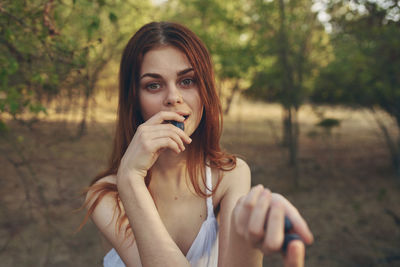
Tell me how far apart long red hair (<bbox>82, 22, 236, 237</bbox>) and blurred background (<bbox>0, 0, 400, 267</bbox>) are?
791 mm

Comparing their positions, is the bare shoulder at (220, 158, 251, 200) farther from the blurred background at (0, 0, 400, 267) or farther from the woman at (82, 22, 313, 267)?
the blurred background at (0, 0, 400, 267)

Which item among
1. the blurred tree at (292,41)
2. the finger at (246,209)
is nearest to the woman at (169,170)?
the finger at (246,209)

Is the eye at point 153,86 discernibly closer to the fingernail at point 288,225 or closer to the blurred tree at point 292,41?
the fingernail at point 288,225

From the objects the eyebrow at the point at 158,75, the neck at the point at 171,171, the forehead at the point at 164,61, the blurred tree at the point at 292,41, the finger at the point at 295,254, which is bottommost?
the neck at the point at 171,171

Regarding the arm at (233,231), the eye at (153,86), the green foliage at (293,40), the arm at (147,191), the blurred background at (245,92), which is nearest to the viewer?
the arm at (233,231)

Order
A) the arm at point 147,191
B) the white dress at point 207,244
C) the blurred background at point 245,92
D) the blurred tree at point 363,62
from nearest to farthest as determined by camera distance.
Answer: the arm at point 147,191 < the white dress at point 207,244 < the blurred background at point 245,92 < the blurred tree at point 363,62

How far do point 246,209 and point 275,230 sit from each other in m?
0.13

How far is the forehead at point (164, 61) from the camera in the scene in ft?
5.74

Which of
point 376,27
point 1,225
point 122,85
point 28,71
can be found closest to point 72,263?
point 1,225

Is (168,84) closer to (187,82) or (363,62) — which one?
(187,82)

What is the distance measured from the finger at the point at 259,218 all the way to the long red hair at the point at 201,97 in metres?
1.03

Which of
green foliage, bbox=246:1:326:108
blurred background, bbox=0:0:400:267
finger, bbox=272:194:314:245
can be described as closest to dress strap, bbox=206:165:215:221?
finger, bbox=272:194:314:245

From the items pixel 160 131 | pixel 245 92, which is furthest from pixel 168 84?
pixel 245 92

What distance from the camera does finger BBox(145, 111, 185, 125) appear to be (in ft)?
5.08
